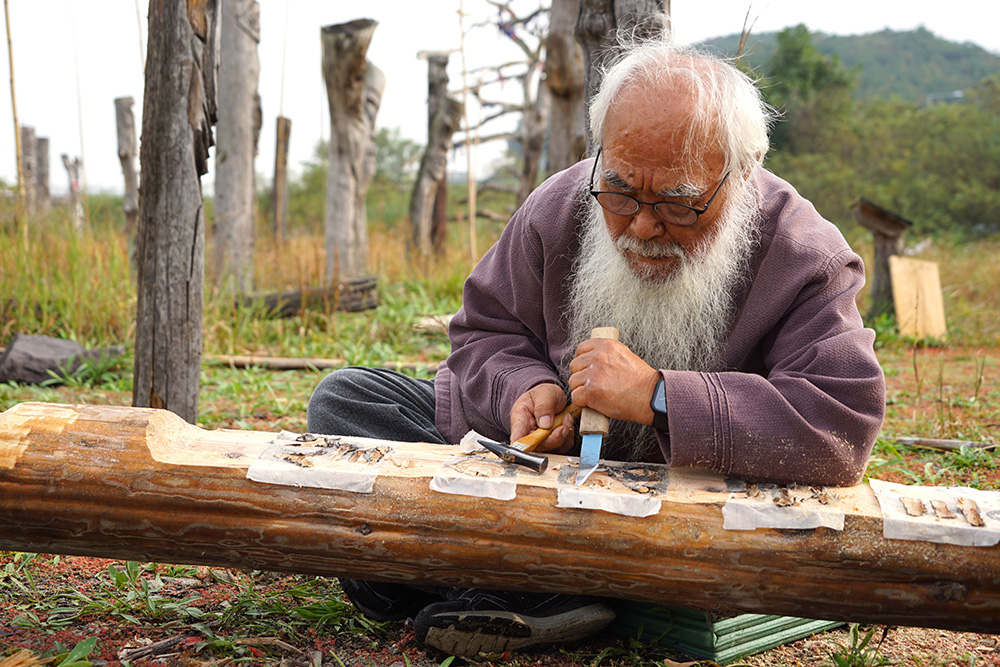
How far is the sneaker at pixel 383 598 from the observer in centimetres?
220

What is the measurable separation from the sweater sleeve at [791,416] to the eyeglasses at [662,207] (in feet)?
1.35

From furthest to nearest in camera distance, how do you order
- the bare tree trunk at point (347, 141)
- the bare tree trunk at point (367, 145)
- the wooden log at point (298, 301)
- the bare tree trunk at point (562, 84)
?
1. the bare tree trunk at point (367, 145)
2. the bare tree trunk at point (347, 141)
3. the wooden log at point (298, 301)
4. the bare tree trunk at point (562, 84)

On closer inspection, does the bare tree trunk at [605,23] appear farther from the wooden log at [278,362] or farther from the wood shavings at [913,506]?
the wooden log at [278,362]

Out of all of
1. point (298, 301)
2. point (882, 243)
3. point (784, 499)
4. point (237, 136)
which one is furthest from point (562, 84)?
point (784, 499)

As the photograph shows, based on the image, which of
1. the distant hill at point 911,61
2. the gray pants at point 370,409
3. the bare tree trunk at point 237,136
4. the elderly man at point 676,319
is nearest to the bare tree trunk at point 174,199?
the gray pants at point 370,409

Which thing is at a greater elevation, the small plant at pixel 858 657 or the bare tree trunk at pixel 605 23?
the bare tree trunk at pixel 605 23

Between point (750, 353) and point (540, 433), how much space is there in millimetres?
624

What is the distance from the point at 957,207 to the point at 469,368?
22.1 metres

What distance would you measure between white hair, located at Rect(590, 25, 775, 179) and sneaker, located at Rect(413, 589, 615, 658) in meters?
1.22

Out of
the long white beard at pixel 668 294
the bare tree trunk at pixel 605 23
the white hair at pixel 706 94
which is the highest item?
the bare tree trunk at pixel 605 23

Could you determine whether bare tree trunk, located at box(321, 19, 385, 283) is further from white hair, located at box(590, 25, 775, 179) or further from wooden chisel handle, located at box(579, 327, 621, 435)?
wooden chisel handle, located at box(579, 327, 621, 435)

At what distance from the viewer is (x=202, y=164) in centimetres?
321

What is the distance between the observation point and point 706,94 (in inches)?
77.9

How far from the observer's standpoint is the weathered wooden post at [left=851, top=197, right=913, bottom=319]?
24.9 ft
